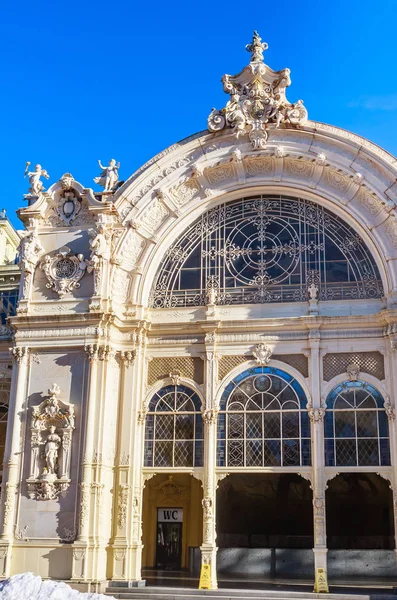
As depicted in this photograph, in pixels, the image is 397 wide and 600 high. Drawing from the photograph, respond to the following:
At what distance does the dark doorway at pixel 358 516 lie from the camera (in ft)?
97.8

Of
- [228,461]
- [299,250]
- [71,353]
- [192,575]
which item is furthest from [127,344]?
[192,575]

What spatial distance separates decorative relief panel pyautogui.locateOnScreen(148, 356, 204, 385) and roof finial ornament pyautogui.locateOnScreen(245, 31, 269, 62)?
10.8m

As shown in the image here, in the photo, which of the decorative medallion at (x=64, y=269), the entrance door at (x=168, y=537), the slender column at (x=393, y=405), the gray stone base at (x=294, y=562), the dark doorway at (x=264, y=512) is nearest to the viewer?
the slender column at (x=393, y=405)

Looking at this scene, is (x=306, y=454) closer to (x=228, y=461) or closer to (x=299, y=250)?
(x=228, y=461)

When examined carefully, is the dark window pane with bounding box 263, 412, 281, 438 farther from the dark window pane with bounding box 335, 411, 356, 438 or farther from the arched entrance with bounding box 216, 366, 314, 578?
the dark window pane with bounding box 335, 411, 356, 438

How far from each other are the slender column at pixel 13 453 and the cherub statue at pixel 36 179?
19.1ft

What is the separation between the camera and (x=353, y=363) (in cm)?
2353

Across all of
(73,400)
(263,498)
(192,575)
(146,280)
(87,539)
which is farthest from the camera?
(263,498)

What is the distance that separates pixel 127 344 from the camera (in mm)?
24750

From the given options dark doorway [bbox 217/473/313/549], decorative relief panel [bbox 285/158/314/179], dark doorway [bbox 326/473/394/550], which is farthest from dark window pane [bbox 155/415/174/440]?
decorative relief panel [bbox 285/158/314/179]

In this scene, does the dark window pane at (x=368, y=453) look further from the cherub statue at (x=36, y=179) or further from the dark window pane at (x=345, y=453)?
the cherub statue at (x=36, y=179)

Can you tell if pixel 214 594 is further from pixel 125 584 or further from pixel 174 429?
pixel 174 429

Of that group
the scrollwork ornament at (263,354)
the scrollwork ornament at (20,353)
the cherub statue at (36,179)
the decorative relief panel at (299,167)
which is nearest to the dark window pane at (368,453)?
the scrollwork ornament at (263,354)

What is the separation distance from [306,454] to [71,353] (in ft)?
27.3
